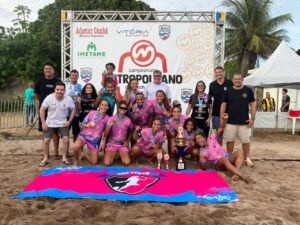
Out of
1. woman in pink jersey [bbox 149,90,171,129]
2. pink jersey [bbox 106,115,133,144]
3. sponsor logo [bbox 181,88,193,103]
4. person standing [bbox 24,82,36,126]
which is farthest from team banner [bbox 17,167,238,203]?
person standing [bbox 24,82,36,126]

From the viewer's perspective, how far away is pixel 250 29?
71.2 ft

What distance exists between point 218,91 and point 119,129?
1.92 meters

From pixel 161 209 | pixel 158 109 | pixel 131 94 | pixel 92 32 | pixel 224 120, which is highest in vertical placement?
pixel 92 32

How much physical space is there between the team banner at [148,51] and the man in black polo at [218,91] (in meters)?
3.01

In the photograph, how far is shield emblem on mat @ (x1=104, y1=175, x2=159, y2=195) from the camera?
3727 millimetres

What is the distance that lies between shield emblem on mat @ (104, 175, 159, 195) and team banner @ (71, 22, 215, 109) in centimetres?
478

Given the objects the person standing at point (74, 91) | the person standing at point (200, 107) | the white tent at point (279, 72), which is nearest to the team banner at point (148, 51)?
the white tent at point (279, 72)

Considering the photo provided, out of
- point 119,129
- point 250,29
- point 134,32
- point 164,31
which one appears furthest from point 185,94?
point 250,29

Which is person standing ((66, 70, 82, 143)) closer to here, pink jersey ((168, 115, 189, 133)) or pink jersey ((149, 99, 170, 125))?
pink jersey ((149, 99, 170, 125))

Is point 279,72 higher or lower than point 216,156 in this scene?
higher

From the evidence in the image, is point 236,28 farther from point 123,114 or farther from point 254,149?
point 123,114

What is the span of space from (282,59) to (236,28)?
506 inches

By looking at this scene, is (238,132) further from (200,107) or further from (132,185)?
(132,185)

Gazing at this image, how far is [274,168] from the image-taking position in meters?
5.28
